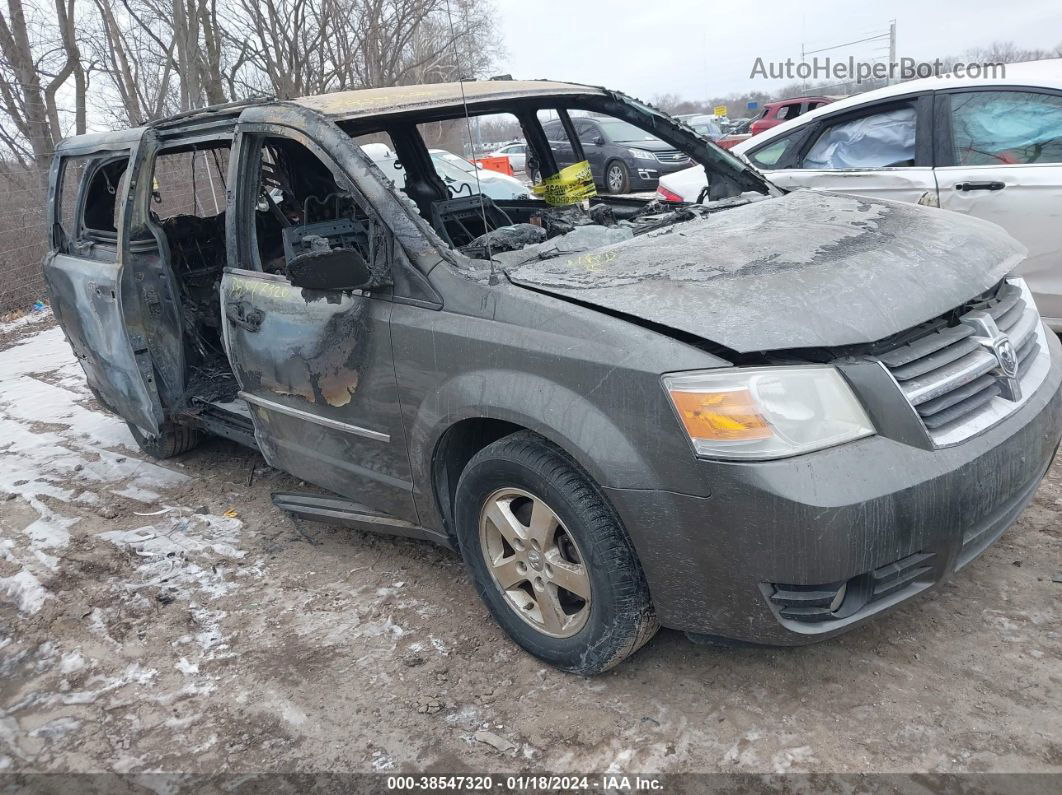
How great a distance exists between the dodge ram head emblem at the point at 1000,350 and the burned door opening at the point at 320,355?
5.86ft

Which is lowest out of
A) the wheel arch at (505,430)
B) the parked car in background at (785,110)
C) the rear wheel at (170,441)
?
the rear wheel at (170,441)

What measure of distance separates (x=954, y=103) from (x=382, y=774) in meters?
4.69

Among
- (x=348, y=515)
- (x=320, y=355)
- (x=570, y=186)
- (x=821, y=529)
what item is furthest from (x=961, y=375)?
(x=570, y=186)

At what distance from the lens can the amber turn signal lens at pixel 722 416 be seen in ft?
6.43

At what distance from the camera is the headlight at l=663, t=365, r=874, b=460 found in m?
1.96

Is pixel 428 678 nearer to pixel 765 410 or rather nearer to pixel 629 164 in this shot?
pixel 765 410

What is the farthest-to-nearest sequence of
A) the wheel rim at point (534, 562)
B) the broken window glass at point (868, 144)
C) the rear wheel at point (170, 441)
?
the broken window glass at point (868, 144) → the rear wheel at point (170, 441) → the wheel rim at point (534, 562)

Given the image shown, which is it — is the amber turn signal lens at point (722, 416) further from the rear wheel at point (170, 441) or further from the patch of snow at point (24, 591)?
the rear wheel at point (170, 441)

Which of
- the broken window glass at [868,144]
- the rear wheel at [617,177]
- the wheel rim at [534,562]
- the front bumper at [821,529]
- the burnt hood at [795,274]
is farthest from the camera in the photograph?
the rear wheel at [617,177]

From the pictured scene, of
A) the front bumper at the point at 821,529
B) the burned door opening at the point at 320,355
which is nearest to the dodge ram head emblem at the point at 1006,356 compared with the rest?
the front bumper at the point at 821,529

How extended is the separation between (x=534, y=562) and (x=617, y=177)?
12844 mm

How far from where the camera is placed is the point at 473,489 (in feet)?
8.35

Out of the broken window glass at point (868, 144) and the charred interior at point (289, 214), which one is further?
the broken window glass at point (868, 144)

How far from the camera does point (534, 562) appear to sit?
2.47m
